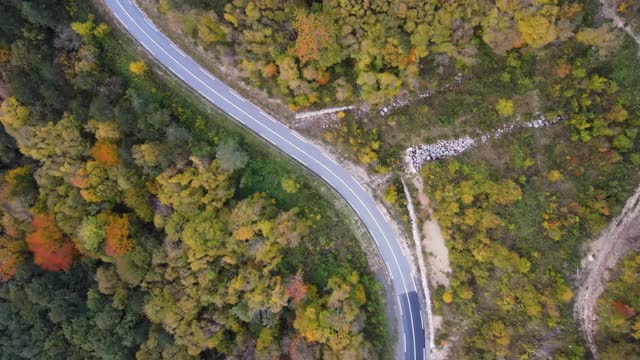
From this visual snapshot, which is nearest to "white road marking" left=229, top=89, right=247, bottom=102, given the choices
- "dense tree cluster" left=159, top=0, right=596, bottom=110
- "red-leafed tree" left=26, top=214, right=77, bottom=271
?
"dense tree cluster" left=159, top=0, right=596, bottom=110

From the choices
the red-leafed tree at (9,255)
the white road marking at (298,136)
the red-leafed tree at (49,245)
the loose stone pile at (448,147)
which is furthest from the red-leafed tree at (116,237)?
the loose stone pile at (448,147)

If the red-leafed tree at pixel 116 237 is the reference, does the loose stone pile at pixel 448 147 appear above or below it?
above

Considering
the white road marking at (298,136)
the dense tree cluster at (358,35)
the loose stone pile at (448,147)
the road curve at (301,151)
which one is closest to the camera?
the dense tree cluster at (358,35)

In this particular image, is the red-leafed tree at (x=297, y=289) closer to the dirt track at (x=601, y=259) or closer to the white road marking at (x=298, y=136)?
the white road marking at (x=298, y=136)

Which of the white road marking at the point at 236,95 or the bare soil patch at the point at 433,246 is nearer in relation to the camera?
the bare soil patch at the point at 433,246

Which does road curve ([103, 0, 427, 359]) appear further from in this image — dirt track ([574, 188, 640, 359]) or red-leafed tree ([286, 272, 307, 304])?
dirt track ([574, 188, 640, 359])

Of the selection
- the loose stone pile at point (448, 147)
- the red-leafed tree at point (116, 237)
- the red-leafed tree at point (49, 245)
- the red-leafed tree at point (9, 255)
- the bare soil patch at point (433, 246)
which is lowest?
the red-leafed tree at point (9, 255)
